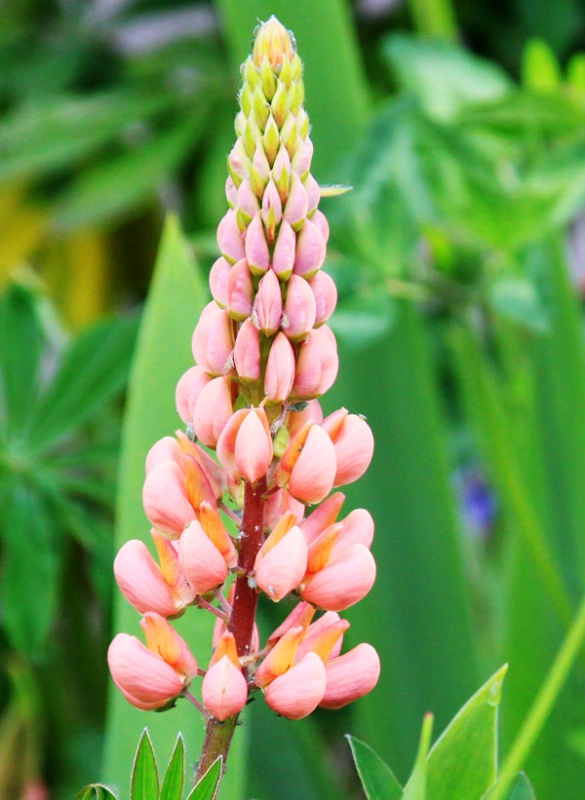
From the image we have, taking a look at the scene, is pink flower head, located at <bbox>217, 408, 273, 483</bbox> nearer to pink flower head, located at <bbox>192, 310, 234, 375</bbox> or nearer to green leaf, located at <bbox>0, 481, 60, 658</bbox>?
pink flower head, located at <bbox>192, 310, 234, 375</bbox>

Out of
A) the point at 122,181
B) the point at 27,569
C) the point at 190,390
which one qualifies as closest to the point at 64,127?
the point at 122,181

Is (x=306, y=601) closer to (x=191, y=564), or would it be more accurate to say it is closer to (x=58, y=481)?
(x=191, y=564)

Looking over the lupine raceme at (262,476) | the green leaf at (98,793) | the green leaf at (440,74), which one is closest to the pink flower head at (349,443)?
the lupine raceme at (262,476)

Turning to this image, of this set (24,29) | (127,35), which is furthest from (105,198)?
(127,35)

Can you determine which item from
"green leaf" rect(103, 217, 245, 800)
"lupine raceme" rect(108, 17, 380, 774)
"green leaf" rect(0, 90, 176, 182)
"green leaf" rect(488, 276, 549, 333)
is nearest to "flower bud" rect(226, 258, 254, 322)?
"lupine raceme" rect(108, 17, 380, 774)

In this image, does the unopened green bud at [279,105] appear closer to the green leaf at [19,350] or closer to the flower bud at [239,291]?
the flower bud at [239,291]

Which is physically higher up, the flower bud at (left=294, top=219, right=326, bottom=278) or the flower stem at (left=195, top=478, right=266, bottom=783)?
the flower bud at (left=294, top=219, right=326, bottom=278)
